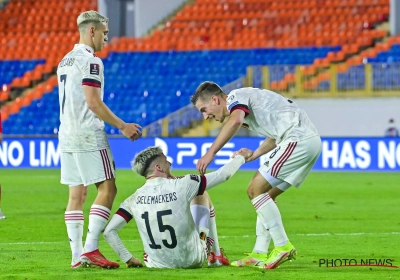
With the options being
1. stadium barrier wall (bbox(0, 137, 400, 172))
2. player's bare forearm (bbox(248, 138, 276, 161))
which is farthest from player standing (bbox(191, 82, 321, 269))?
stadium barrier wall (bbox(0, 137, 400, 172))

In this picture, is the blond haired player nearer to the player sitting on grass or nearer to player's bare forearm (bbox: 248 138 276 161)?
the player sitting on grass

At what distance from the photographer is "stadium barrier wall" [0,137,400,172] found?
2395cm

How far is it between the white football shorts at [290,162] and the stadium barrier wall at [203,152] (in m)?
15.6

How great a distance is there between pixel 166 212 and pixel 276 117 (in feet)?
4.23

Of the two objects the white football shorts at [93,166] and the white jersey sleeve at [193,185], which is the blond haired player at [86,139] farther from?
the white jersey sleeve at [193,185]

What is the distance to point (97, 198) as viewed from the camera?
27.0 ft

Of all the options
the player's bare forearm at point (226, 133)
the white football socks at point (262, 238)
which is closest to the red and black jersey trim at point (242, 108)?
the player's bare forearm at point (226, 133)

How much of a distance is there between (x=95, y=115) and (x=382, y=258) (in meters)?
2.93

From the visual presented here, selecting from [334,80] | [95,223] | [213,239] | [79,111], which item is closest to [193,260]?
[213,239]

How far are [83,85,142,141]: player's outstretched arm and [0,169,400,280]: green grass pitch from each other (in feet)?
3.73

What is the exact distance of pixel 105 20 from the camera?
27.6ft

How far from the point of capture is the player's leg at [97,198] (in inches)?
323

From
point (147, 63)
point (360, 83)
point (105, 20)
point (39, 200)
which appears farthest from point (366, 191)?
point (147, 63)

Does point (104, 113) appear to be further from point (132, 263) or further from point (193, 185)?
point (132, 263)
